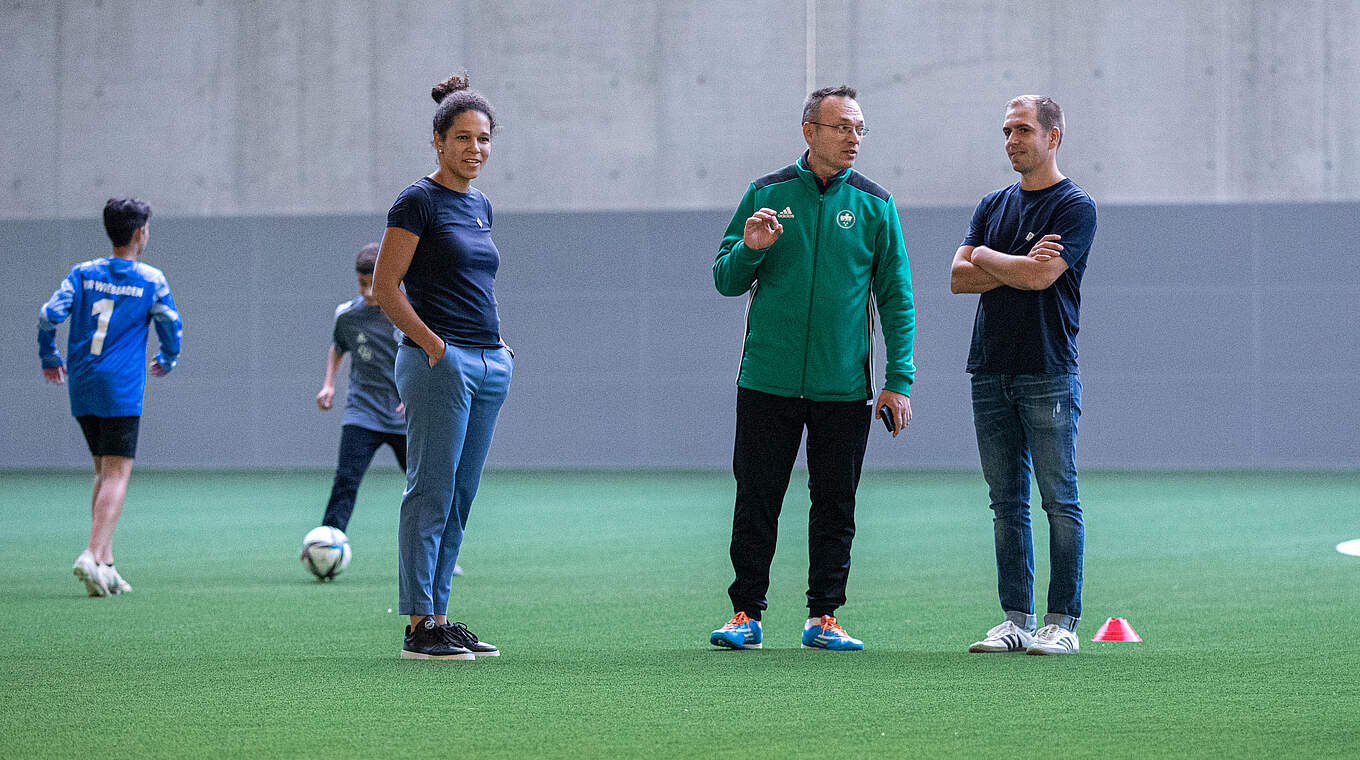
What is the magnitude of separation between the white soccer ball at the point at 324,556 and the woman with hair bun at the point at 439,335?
2228mm

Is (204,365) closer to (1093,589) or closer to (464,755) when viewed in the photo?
(1093,589)

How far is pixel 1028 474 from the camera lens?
4.62 metres

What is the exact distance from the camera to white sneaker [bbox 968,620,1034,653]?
4535 millimetres

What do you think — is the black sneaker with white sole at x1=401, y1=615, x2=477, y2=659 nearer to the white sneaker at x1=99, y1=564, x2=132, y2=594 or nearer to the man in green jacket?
the man in green jacket

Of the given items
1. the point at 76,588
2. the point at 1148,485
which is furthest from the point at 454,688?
the point at 1148,485

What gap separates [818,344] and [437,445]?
1156mm

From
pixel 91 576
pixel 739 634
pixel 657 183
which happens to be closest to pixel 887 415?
pixel 739 634

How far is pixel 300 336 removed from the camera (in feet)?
48.8

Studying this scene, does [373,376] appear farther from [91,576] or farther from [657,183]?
[657,183]

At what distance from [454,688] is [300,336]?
11.4 meters

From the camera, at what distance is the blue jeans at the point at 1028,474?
4.51m

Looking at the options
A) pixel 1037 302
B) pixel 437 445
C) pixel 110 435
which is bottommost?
pixel 110 435

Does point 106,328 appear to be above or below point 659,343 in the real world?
above

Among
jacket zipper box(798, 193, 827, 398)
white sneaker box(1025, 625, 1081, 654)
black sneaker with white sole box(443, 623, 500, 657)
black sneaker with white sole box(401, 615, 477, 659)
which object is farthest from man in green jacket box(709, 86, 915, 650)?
black sneaker with white sole box(401, 615, 477, 659)
